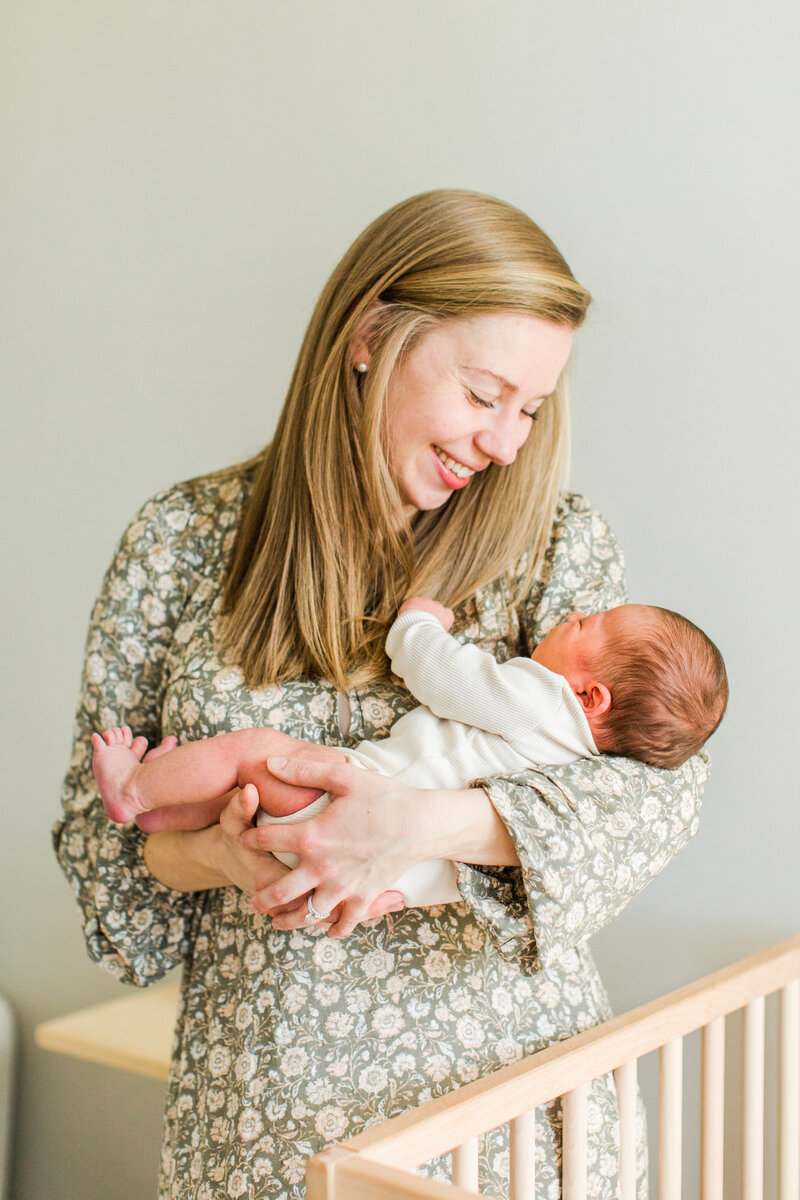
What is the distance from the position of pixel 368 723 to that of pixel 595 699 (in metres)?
0.26

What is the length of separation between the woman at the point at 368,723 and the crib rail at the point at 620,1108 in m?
0.09

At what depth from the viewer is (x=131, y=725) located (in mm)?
1346

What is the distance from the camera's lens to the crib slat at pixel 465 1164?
88cm

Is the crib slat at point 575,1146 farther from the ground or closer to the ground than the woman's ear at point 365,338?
closer to the ground

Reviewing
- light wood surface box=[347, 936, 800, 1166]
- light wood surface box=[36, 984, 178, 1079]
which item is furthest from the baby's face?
light wood surface box=[36, 984, 178, 1079]

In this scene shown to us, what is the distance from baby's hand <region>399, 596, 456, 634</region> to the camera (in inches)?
48.6

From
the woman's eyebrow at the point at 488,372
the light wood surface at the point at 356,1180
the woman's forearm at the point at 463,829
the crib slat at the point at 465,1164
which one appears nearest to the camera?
the light wood surface at the point at 356,1180

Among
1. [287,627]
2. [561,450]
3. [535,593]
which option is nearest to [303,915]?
[287,627]

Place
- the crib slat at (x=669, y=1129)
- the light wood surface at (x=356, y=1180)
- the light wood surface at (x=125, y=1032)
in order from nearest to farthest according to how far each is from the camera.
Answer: the light wood surface at (x=356, y=1180) < the crib slat at (x=669, y=1129) < the light wood surface at (x=125, y=1032)

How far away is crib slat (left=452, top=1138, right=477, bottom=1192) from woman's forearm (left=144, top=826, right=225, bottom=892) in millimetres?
407

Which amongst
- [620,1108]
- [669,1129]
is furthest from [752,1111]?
[620,1108]

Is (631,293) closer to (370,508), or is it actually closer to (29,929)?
(370,508)

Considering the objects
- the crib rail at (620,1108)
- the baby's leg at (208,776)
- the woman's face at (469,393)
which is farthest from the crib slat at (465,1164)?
the woman's face at (469,393)

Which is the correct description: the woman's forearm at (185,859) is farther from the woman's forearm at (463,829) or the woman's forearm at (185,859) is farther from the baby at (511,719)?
the woman's forearm at (463,829)
